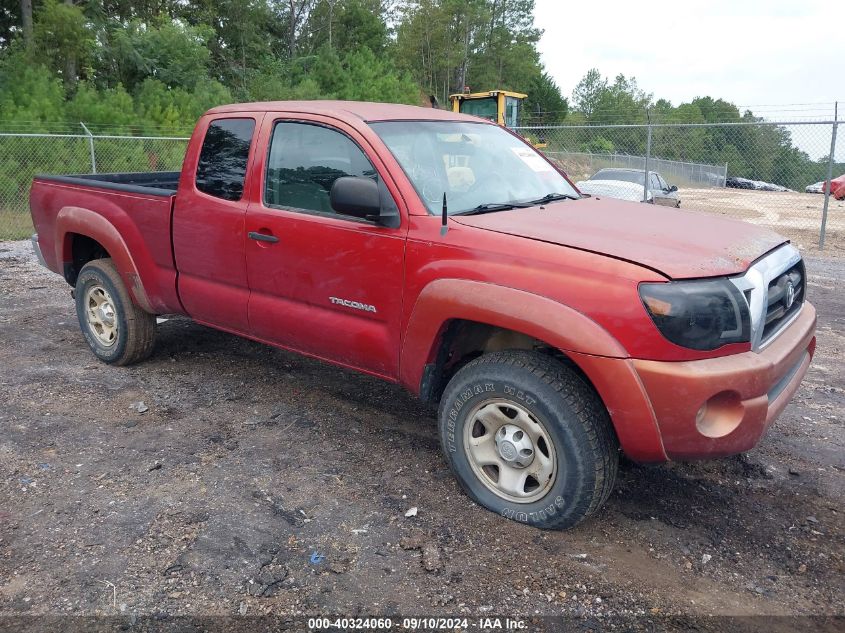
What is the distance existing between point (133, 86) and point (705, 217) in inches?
772

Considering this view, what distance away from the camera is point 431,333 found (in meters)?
3.42

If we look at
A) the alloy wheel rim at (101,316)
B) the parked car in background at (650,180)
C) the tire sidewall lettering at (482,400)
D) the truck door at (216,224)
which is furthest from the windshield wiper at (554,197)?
the parked car in background at (650,180)

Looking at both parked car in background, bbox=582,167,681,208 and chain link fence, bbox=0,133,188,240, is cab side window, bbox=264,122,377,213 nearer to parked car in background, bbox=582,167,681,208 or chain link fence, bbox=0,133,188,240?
chain link fence, bbox=0,133,188,240

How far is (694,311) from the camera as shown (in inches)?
111

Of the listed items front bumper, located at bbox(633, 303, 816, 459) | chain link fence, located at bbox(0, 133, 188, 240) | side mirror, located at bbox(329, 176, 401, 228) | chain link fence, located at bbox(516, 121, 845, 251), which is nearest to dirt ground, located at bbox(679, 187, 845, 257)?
chain link fence, located at bbox(516, 121, 845, 251)

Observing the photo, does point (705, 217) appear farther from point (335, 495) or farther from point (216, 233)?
point (216, 233)

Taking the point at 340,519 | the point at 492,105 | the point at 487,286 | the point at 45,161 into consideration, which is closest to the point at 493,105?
the point at 492,105

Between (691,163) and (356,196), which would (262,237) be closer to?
(356,196)

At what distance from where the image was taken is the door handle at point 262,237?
4039 mm

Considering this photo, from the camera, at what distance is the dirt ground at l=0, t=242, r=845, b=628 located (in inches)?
112

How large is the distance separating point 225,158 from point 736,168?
790 inches

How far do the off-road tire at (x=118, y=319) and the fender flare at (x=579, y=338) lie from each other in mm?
2906

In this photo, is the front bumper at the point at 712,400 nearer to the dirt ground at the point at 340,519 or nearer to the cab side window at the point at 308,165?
the dirt ground at the point at 340,519

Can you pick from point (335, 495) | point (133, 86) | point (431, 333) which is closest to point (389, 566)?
point (335, 495)
